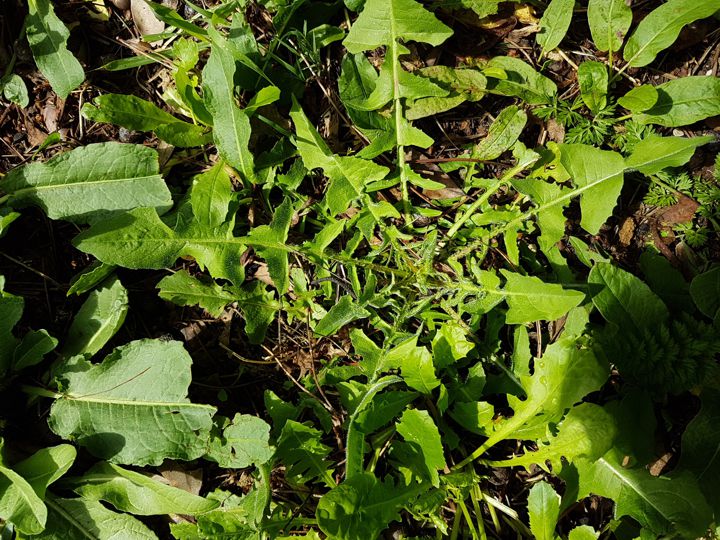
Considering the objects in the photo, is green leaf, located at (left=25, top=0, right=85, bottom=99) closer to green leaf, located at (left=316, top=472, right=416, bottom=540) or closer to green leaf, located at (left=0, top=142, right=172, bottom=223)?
green leaf, located at (left=0, top=142, right=172, bottom=223)

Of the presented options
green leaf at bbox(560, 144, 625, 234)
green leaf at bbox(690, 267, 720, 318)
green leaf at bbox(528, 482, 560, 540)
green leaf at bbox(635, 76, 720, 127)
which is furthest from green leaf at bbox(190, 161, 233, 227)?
green leaf at bbox(690, 267, 720, 318)

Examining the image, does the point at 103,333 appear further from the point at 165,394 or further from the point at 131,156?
the point at 131,156

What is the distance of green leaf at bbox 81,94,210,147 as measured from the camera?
7.96ft

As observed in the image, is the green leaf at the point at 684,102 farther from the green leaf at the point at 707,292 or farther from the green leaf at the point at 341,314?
the green leaf at the point at 341,314

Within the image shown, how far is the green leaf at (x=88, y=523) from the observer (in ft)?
7.78

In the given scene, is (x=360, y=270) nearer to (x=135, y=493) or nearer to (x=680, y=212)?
(x=135, y=493)

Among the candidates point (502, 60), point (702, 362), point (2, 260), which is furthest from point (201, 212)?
point (702, 362)

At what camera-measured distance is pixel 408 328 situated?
2.58 metres

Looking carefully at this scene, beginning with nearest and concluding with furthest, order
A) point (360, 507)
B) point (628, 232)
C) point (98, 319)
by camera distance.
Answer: point (360, 507)
point (98, 319)
point (628, 232)

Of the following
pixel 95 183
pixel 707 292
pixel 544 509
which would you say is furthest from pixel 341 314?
pixel 707 292

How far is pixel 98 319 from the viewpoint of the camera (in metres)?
2.49

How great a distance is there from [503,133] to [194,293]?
1.40 m

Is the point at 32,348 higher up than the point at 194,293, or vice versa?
the point at 194,293

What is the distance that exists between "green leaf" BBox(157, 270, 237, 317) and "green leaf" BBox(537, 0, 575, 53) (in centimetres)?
166
